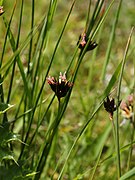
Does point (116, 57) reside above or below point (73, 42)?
below

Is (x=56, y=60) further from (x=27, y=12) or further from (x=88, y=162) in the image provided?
(x=88, y=162)

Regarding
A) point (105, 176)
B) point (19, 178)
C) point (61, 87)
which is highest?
point (61, 87)

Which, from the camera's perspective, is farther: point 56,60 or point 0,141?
point 56,60

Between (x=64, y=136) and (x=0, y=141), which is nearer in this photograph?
(x=0, y=141)

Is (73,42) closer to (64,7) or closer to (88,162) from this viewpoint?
(64,7)

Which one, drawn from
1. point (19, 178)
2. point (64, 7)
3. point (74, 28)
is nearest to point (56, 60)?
point (74, 28)

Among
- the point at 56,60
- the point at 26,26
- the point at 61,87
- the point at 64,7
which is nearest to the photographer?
the point at 61,87

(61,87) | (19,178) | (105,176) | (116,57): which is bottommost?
(105,176)

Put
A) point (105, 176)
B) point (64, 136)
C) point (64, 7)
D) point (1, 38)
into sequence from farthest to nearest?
point (64, 7)
point (1, 38)
point (64, 136)
point (105, 176)

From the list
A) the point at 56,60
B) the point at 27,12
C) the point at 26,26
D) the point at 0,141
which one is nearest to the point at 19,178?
the point at 0,141
